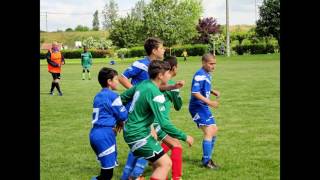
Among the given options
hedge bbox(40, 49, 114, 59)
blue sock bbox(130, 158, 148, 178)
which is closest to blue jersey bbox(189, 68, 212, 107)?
blue sock bbox(130, 158, 148, 178)

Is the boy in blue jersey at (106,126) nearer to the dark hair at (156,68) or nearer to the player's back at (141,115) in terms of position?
the player's back at (141,115)

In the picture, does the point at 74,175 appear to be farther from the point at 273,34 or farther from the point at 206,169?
the point at 273,34

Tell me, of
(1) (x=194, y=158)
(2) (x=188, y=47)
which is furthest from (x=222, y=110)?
(2) (x=188, y=47)

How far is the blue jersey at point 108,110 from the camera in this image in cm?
595

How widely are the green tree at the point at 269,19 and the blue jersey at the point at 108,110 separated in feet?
193

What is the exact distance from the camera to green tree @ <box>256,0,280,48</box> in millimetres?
62719

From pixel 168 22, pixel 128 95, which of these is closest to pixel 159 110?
pixel 128 95

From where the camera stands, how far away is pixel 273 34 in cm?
6406

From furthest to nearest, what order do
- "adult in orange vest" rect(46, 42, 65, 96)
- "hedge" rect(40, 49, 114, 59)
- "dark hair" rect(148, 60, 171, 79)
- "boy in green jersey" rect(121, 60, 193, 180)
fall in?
1. "hedge" rect(40, 49, 114, 59)
2. "adult in orange vest" rect(46, 42, 65, 96)
3. "dark hair" rect(148, 60, 171, 79)
4. "boy in green jersey" rect(121, 60, 193, 180)

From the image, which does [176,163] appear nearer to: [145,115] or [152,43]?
[145,115]

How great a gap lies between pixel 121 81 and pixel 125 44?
78.2 metres

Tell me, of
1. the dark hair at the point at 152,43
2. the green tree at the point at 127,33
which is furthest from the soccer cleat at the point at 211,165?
the green tree at the point at 127,33

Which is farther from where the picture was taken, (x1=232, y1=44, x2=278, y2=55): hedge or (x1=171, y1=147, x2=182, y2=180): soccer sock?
(x1=232, y1=44, x2=278, y2=55): hedge

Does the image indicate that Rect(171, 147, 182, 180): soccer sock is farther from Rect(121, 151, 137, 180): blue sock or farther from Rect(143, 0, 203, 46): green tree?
Rect(143, 0, 203, 46): green tree
